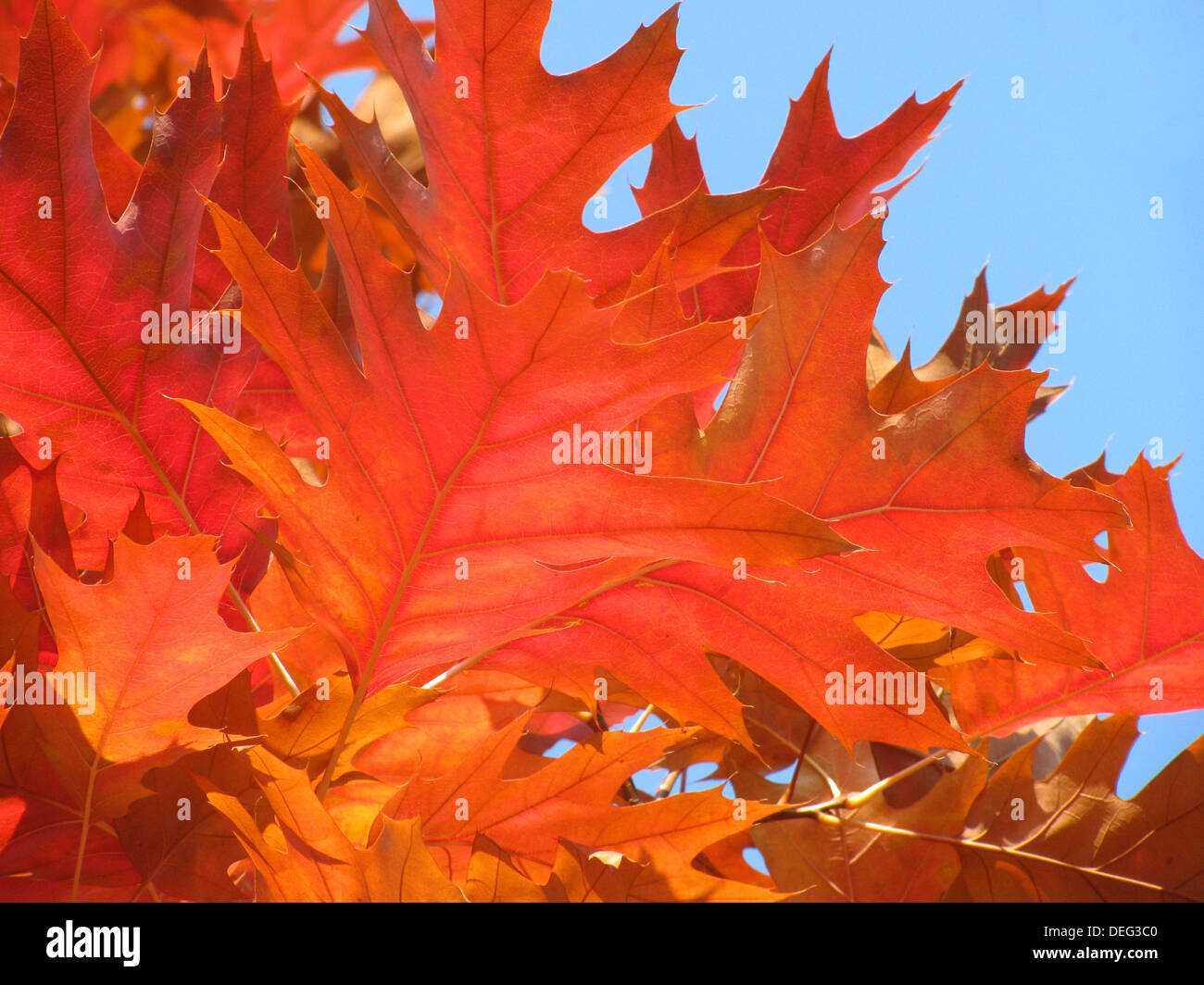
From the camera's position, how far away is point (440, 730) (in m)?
0.43

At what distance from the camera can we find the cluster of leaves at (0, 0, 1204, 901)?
12.3 inches

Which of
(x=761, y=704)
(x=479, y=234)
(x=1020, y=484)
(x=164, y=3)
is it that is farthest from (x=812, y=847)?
(x=164, y=3)

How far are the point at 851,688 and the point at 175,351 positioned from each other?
0.29 metres

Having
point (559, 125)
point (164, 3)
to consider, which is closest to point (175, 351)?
point (559, 125)

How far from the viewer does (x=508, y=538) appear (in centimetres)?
34

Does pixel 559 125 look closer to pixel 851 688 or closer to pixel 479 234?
pixel 479 234

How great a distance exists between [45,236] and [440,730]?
247 millimetres

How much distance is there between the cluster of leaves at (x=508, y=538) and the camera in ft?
1.02

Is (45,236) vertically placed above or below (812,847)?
above

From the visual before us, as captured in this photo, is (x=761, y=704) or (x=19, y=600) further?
(x=761, y=704)
